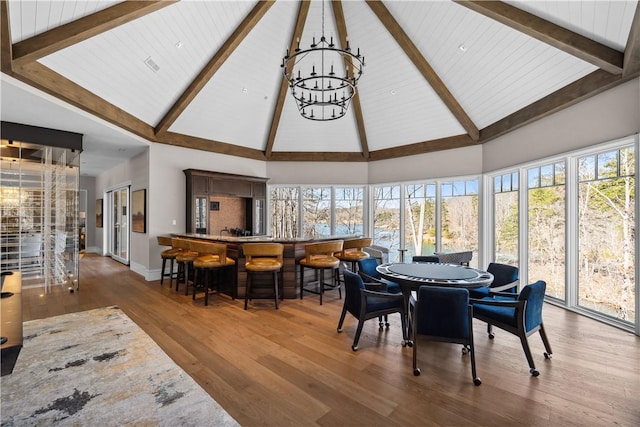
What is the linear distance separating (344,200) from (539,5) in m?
5.66

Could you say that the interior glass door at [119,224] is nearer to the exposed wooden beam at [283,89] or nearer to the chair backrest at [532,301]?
the exposed wooden beam at [283,89]

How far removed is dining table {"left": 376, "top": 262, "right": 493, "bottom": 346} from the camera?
2993mm

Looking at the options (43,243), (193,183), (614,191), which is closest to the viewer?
(614,191)

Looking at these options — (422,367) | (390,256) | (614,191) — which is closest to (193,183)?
(390,256)

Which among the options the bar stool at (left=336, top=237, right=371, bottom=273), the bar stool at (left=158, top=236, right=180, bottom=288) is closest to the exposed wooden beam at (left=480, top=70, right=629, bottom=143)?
the bar stool at (left=336, top=237, right=371, bottom=273)

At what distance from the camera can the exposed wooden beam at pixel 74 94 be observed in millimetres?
3709

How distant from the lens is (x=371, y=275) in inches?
162

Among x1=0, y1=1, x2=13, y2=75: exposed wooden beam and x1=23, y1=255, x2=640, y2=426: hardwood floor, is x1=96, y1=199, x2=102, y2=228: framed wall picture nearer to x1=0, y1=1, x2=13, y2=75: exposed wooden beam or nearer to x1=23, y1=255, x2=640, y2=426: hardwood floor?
x1=23, y1=255, x2=640, y2=426: hardwood floor

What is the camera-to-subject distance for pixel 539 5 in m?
3.53

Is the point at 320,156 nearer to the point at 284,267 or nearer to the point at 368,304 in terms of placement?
the point at 284,267

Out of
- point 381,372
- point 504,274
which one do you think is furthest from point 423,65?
point 381,372

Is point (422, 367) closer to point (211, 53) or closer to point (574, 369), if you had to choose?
point (574, 369)

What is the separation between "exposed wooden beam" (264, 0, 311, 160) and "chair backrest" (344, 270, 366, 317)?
133 inches

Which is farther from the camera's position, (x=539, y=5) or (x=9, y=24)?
(x=539, y=5)
